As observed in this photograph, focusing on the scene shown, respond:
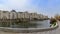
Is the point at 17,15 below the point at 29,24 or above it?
above

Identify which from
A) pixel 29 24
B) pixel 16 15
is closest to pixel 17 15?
pixel 16 15

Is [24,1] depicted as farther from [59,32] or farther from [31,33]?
[59,32]

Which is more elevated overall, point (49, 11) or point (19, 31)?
point (49, 11)

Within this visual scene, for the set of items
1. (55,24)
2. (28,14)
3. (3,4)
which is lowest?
(55,24)

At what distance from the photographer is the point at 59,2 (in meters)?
1.35

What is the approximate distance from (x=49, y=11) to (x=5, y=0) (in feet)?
1.78

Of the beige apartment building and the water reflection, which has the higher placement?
the beige apartment building

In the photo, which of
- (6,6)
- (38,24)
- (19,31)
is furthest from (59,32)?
(6,6)

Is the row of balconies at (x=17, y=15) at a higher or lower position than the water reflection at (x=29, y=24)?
higher

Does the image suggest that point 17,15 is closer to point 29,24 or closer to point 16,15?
point 16,15

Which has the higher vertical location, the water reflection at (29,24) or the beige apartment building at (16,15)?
the beige apartment building at (16,15)

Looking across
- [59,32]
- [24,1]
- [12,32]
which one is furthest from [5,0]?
[59,32]

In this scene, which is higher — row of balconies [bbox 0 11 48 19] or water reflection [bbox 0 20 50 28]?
row of balconies [bbox 0 11 48 19]

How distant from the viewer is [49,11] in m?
1.34
